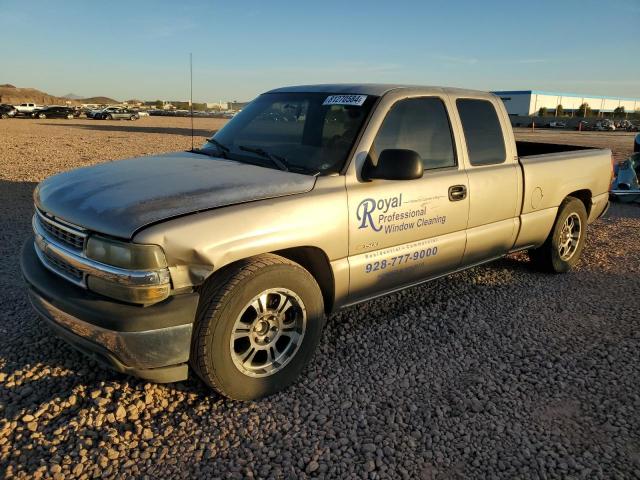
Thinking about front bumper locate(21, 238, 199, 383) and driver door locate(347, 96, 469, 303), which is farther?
driver door locate(347, 96, 469, 303)

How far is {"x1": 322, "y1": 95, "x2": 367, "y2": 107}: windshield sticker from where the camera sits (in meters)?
3.64

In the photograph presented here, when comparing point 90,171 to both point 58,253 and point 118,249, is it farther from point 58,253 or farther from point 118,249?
point 118,249

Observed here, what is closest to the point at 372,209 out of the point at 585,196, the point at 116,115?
the point at 585,196

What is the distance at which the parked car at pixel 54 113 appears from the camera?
44.6 m

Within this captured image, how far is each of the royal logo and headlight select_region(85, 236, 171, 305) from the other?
4.44ft

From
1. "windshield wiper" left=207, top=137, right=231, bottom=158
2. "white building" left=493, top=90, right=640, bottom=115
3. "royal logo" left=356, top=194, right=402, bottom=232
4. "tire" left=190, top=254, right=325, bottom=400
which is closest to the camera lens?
"tire" left=190, top=254, right=325, bottom=400

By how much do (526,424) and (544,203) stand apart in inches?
108

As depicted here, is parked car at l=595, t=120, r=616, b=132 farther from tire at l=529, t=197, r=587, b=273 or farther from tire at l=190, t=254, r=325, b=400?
tire at l=190, t=254, r=325, b=400

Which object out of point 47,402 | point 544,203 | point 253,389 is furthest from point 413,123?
point 47,402

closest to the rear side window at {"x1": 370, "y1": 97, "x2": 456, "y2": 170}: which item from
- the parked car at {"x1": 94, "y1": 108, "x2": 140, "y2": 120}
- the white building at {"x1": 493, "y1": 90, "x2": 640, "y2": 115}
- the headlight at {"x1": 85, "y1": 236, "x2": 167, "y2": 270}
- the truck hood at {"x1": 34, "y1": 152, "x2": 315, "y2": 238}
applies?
the truck hood at {"x1": 34, "y1": 152, "x2": 315, "y2": 238}

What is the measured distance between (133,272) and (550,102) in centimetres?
10516

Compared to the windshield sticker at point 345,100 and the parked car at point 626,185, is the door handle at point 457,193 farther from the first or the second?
the parked car at point 626,185

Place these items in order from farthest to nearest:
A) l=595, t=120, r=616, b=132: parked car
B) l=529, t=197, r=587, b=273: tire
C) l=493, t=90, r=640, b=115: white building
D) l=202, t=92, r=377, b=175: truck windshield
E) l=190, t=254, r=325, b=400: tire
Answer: l=493, t=90, r=640, b=115: white building
l=595, t=120, r=616, b=132: parked car
l=529, t=197, r=587, b=273: tire
l=202, t=92, r=377, b=175: truck windshield
l=190, t=254, r=325, b=400: tire

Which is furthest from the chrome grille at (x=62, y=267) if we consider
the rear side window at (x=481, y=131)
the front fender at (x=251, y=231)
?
the rear side window at (x=481, y=131)
